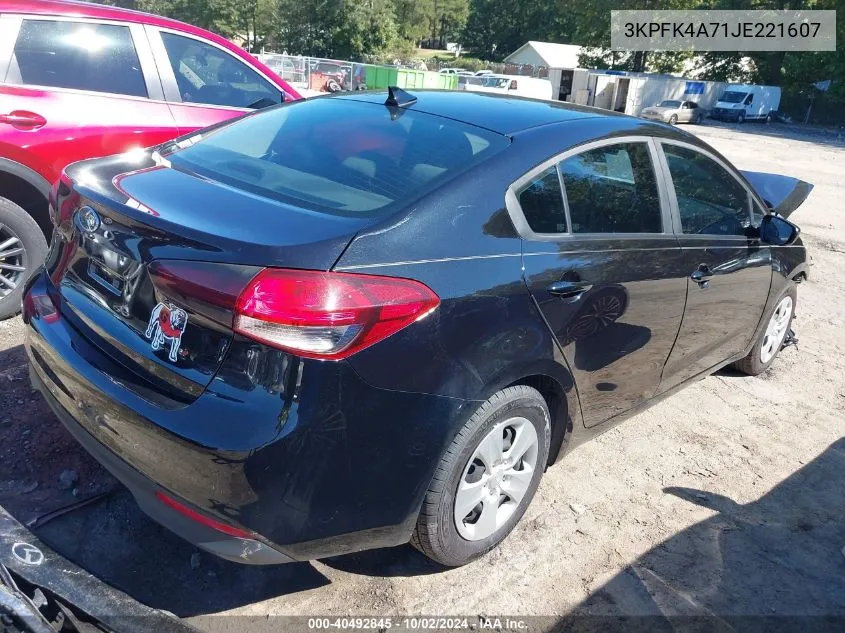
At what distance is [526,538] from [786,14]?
50.3 meters

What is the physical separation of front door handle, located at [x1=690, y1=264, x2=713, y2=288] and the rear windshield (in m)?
1.32

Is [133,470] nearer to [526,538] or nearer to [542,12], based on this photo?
[526,538]

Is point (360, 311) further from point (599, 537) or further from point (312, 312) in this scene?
point (599, 537)

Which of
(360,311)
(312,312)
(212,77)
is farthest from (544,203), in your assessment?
(212,77)

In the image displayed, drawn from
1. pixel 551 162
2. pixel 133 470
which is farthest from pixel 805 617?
pixel 133 470

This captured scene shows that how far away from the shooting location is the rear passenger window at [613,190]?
113 inches

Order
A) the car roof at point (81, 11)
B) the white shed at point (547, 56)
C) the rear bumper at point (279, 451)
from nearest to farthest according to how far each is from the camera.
Result: the rear bumper at point (279, 451) → the car roof at point (81, 11) → the white shed at point (547, 56)

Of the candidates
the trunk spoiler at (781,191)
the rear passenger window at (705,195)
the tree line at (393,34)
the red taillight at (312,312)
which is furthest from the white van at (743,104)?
the red taillight at (312,312)

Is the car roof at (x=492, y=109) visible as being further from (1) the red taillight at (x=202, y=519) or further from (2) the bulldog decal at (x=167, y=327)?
(1) the red taillight at (x=202, y=519)

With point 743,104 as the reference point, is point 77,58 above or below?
above

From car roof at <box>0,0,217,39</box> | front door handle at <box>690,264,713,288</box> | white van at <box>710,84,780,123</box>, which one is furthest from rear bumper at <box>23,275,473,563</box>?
white van at <box>710,84,780,123</box>

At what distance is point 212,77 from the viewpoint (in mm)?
5074

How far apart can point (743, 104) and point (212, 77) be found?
43.4 m

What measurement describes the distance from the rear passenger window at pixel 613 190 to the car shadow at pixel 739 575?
1379 mm
